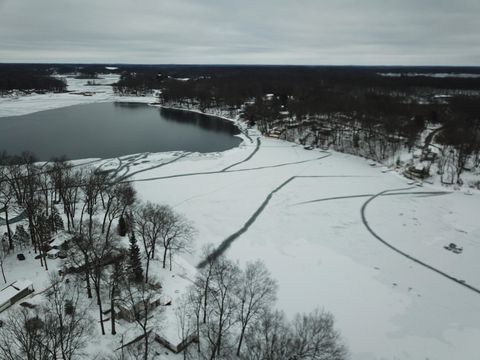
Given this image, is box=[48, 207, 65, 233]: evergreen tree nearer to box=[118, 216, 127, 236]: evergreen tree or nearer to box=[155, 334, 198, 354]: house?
box=[118, 216, 127, 236]: evergreen tree

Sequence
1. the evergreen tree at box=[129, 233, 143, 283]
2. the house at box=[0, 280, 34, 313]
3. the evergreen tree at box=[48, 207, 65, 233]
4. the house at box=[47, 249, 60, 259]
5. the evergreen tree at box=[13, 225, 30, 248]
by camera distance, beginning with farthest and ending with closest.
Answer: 1. the evergreen tree at box=[48, 207, 65, 233]
2. the evergreen tree at box=[13, 225, 30, 248]
3. the house at box=[47, 249, 60, 259]
4. the evergreen tree at box=[129, 233, 143, 283]
5. the house at box=[0, 280, 34, 313]

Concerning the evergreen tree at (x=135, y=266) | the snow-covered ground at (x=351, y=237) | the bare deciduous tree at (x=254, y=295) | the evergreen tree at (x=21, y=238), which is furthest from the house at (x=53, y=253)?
the bare deciduous tree at (x=254, y=295)

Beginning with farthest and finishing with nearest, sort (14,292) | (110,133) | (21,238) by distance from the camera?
(110,133) < (21,238) < (14,292)

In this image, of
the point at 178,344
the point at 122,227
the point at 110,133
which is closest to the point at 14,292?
the point at 122,227

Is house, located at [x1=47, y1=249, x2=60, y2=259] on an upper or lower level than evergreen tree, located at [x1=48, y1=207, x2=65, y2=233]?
lower

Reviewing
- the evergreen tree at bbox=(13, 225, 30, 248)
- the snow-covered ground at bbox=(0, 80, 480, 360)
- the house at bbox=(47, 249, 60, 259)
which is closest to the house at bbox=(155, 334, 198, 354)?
the snow-covered ground at bbox=(0, 80, 480, 360)

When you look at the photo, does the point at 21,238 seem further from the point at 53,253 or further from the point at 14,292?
the point at 14,292

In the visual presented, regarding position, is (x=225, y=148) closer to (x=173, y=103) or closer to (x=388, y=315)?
(x=388, y=315)
